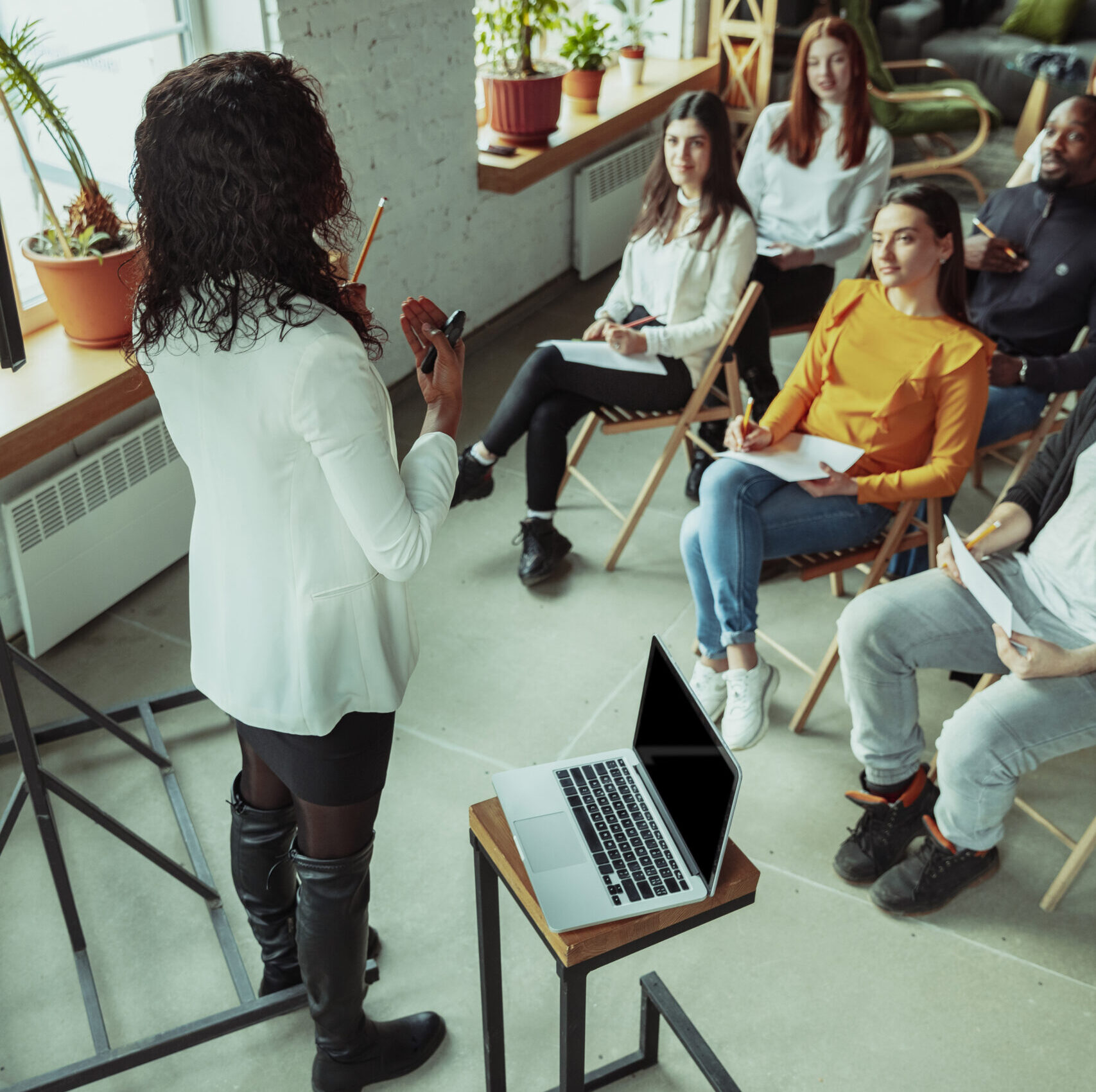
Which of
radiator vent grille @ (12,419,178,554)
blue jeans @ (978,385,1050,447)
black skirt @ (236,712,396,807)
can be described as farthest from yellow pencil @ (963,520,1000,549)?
radiator vent grille @ (12,419,178,554)

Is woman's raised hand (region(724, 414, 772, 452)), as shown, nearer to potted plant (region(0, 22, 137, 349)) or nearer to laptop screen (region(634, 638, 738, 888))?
laptop screen (region(634, 638, 738, 888))

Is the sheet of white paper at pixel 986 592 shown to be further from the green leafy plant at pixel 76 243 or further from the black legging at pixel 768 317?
the green leafy plant at pixel 76 243

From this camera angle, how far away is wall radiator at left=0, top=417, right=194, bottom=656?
9.00ft

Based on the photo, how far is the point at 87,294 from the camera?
2.71 metres

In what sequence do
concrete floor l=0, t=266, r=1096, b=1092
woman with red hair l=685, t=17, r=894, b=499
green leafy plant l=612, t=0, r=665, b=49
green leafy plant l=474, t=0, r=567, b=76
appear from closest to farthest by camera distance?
concrete floor l=0, t=266, r=1096, b=1092 < woman with red hair l=685, t=17, r=894, b=499 < green leafy plant l=474, t=0, r=567, b=76 < green leafy plant l=612, t=0, r=665, b=49

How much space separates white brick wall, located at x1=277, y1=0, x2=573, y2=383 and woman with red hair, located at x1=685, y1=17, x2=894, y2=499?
1044 millimetres

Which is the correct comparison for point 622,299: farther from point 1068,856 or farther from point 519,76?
point 1068,856

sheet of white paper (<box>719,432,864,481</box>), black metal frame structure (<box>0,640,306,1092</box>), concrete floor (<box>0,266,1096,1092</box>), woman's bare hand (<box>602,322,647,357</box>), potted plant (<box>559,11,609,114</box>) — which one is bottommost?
concrete floor (<box>0,266,1096,1092</box>)

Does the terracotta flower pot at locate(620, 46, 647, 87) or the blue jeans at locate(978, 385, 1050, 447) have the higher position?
the terracotta flower pot at locate(620, 46, 647, 87)

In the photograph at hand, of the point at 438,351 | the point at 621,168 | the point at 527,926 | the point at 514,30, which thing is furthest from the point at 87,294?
the point at 621,168

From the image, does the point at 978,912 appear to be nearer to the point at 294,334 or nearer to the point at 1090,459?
the point at 1090,459

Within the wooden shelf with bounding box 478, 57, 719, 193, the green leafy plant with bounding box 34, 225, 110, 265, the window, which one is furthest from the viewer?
the wooden shelf with bounding box 478, 57, 719, 193

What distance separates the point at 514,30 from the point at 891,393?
2227mm

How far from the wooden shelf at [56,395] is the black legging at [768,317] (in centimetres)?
160
